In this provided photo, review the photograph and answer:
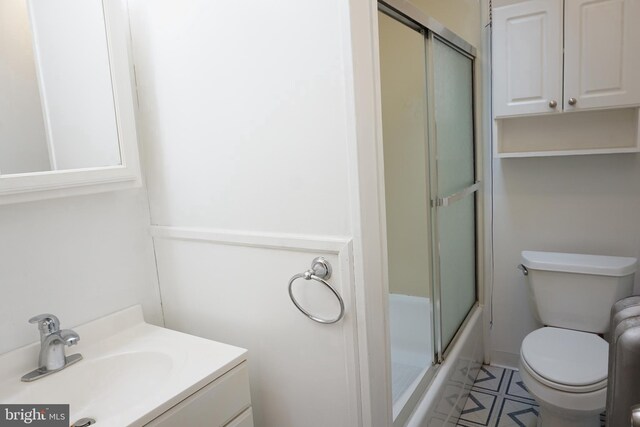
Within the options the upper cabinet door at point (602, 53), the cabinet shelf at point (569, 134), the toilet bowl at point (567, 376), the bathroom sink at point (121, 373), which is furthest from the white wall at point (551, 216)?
the bathroom sink at point (121, 373)

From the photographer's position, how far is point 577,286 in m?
2.09

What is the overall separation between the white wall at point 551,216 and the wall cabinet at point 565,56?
0.38m

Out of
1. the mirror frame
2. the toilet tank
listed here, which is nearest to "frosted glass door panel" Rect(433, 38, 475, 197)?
the toilet tank

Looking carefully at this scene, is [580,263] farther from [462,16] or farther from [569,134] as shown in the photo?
[462,16]

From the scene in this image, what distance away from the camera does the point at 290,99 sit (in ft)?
3.75

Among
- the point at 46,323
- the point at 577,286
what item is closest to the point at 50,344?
the point at 46,323

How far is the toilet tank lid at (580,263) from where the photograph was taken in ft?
6.58

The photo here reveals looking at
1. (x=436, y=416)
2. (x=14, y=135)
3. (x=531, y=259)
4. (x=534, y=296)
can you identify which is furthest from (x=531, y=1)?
(x=14, y=135)

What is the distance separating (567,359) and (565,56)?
1348 mm

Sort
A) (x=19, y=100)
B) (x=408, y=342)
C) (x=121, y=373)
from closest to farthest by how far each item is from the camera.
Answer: (x=19, y=100) → (x=121, y=373) → (x=408, y=342)

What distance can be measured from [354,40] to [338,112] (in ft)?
0.57

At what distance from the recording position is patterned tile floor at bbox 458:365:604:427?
82.6 inches

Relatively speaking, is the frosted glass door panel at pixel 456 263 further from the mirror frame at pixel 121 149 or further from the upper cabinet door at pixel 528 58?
the mirror frame at pixel 121 149

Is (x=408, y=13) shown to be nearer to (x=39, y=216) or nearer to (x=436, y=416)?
(x=39, y=216)
